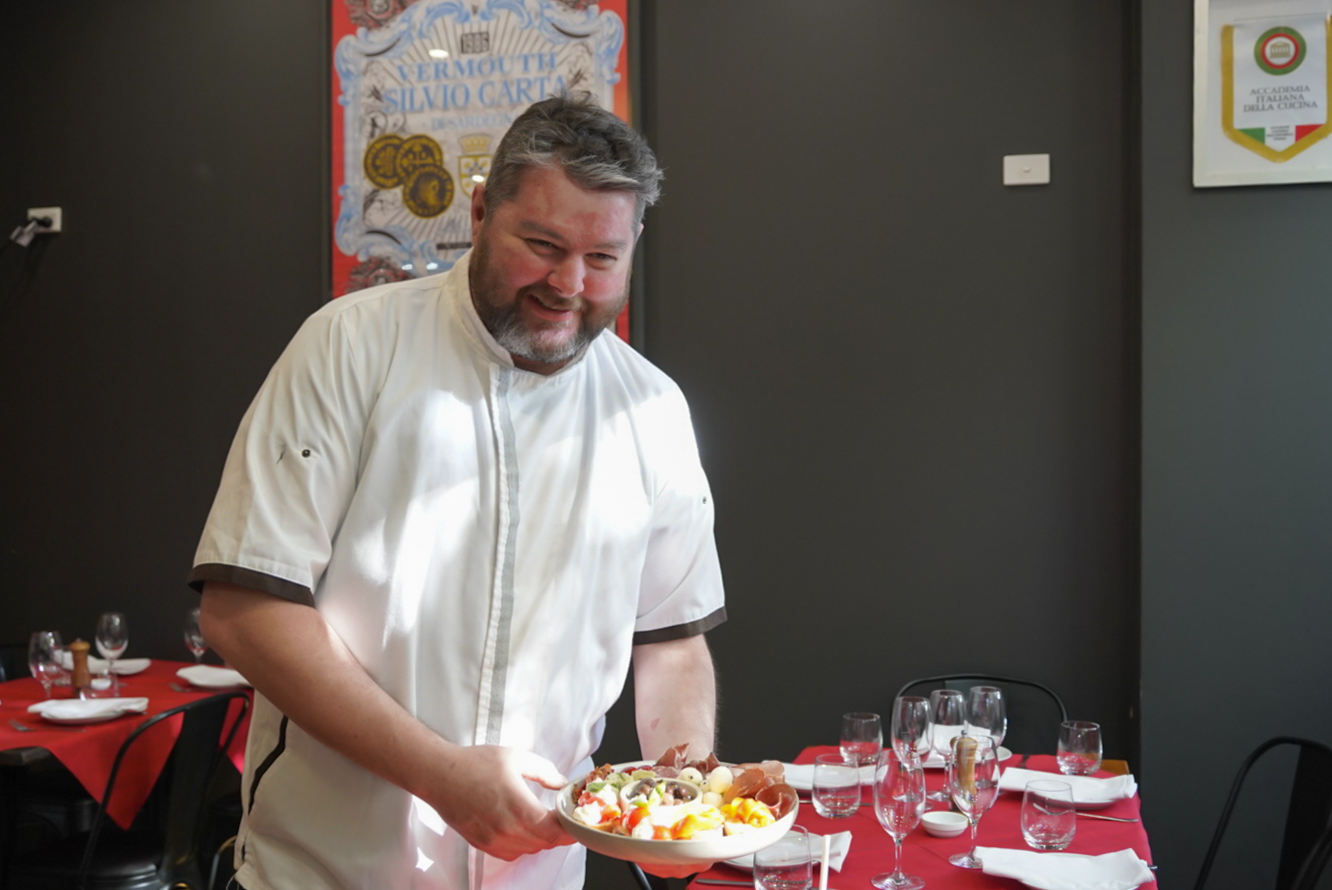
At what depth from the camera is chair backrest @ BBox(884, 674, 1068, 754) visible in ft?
11.0

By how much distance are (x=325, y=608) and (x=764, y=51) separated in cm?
264

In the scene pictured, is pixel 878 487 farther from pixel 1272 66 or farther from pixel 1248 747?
pixel 1272 66

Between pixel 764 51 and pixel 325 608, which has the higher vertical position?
pixel 764 51

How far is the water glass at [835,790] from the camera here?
215 centimetres

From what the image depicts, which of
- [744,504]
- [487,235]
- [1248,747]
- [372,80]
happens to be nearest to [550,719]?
[487,235]

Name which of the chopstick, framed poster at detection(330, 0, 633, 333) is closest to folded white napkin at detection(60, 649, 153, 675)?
framed poster at detection(330, 0, 633, 333)

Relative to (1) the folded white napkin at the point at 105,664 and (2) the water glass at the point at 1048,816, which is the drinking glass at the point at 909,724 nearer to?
(2) the water glass at the point at 1048,816

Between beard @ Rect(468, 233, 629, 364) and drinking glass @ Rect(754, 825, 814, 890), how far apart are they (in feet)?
2.45

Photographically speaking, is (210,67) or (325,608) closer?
(325,608)

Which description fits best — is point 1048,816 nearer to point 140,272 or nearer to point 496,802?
point 496,802

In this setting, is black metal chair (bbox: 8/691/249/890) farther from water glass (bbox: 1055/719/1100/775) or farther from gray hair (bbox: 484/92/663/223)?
water glass (bbox: 1055/719/1100/775)

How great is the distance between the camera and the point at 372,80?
12.7 ft

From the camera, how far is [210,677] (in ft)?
12.1

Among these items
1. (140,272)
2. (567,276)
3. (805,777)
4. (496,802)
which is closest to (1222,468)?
(805,777)
